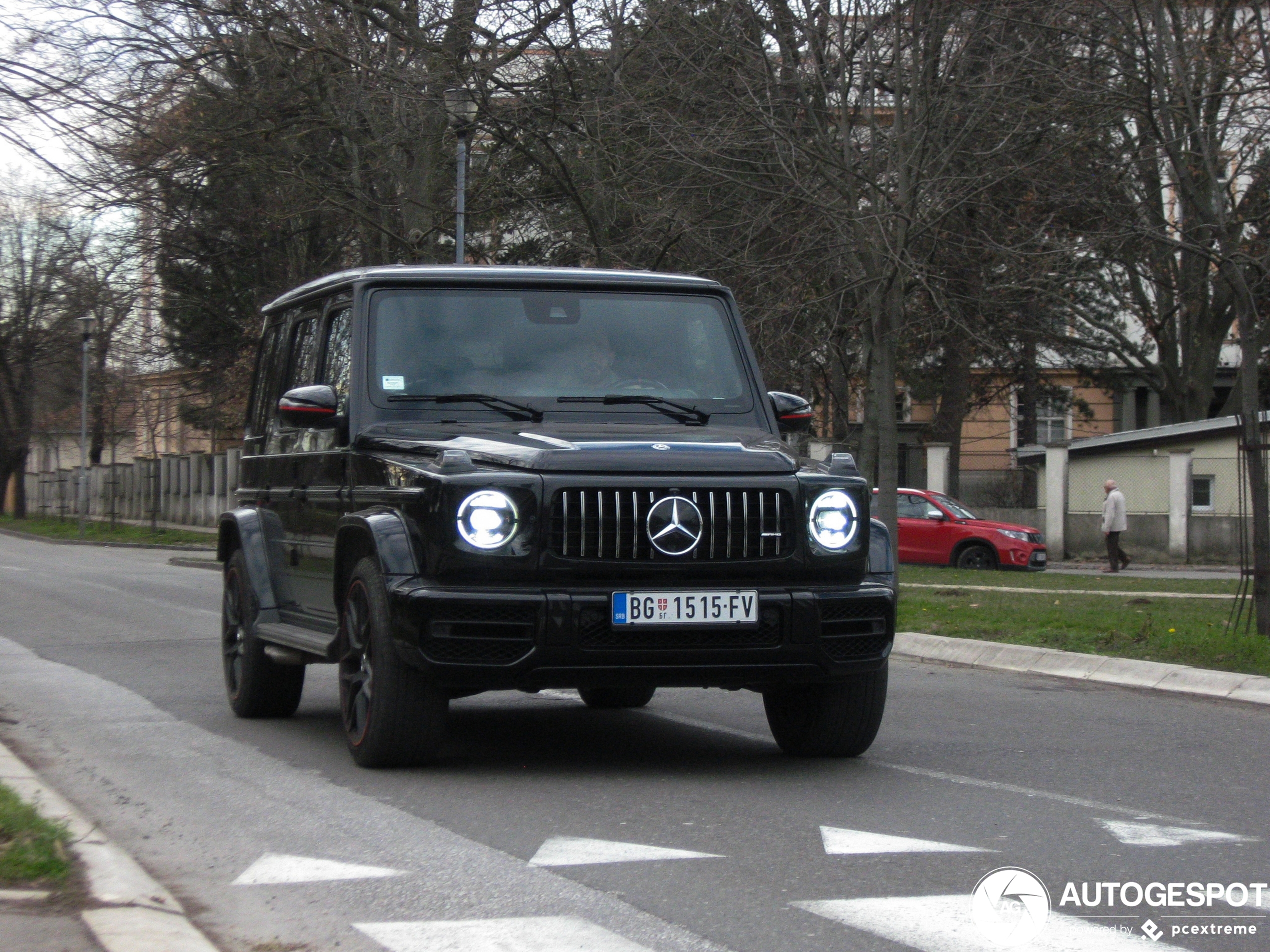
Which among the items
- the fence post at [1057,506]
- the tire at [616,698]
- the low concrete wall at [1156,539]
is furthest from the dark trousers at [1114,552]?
the tire at [616,698]

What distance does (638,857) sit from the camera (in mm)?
5457

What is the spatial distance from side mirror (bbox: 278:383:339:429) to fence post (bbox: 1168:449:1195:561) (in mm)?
28309

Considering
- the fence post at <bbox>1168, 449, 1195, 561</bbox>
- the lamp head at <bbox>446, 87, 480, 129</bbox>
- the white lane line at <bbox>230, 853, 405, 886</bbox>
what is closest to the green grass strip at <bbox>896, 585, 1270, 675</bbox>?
the white lane line at <bbox>230, 853, 405, 886</bbox>

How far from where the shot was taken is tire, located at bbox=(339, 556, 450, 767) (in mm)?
6793

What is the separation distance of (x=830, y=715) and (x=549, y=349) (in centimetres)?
209

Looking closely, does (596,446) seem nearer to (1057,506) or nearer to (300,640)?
(300,640)

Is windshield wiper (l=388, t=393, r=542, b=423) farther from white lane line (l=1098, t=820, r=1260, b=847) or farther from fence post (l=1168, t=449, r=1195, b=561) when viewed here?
fence post (l=1168, t=449, r=1195, b=561)

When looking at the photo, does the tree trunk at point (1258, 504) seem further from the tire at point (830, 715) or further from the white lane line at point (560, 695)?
the tire at point (830, 715)

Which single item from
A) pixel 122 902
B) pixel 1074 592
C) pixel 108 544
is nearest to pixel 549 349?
pixel 122 902

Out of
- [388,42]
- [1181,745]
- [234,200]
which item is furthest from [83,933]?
[234,200]

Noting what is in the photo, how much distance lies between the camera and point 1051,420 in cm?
5450

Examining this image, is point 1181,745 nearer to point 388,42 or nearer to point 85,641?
point 85,641

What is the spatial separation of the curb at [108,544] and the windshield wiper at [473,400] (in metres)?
31.4

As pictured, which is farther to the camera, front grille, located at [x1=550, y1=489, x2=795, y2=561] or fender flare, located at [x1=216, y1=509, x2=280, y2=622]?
fender flare, located at [x1=216, y1=509, x2=280, y2=622]
